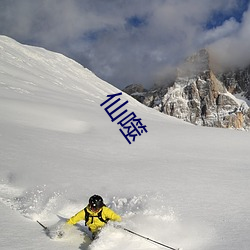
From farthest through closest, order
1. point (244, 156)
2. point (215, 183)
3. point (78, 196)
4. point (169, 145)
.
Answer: point (169, 145) < point (244, 156) < point (215, 183) < point (78, 196)

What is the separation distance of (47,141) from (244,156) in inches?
309

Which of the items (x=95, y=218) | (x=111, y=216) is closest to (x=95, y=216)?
(x=95, y=218)

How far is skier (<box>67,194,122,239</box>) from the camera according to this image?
5957 millimetres

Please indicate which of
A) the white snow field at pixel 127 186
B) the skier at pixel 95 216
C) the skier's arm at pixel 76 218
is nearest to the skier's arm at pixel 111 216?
the skier at pixel 95 216

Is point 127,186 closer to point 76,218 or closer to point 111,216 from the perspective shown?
point 111,216

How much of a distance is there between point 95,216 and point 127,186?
92.4 inches

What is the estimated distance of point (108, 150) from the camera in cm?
1241

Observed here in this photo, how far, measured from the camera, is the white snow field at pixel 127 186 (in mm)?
5617

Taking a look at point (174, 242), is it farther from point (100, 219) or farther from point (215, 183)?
point (215, 183)

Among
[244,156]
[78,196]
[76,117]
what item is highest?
[76,117]

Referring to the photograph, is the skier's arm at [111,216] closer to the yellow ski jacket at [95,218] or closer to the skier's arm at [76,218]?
the yellow ski jacket at [95,218]

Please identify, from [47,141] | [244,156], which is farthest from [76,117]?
[244,156]

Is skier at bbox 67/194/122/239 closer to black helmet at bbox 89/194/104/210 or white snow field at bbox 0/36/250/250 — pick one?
black helmet at bbox 89/194/104/210

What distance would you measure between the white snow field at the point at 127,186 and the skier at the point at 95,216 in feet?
0.69
